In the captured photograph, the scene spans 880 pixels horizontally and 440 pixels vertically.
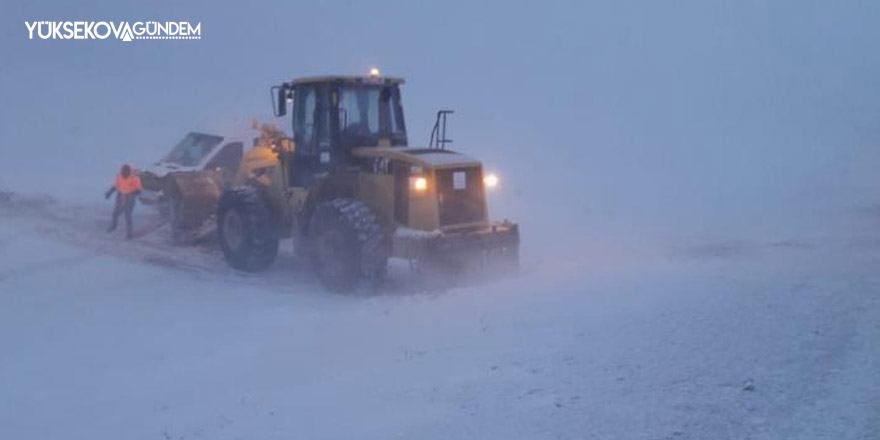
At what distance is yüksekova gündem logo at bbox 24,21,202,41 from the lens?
151 ft

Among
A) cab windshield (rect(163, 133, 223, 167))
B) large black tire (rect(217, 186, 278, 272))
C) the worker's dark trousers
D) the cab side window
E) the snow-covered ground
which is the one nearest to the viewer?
the snow-covered ground

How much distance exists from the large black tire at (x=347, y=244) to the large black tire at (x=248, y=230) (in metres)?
1.43

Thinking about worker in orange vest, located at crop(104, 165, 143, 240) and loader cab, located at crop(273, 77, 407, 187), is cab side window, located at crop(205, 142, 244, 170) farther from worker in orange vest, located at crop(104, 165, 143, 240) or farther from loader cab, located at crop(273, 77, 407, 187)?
loader cab, located at crop(273, 77, 407, 187)

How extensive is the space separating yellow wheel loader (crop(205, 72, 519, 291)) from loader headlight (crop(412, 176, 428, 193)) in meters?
0.01

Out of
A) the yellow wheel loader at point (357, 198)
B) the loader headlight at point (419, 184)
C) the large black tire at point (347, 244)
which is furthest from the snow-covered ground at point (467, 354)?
the loader headlight at point (419, 184)

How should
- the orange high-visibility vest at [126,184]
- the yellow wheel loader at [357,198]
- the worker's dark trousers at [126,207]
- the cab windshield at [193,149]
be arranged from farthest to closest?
1. the cab windshield at [193,149]
2. the orange high-visibility vest at [126,184]
3. the worker's dark trousers at [126,207]
4. the yellow wheel loader at [357,198]

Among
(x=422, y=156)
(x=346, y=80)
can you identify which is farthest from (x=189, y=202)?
(x=422, y=156)

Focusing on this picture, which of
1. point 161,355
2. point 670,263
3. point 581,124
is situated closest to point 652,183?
point 581,124

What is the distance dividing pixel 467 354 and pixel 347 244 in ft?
16.6

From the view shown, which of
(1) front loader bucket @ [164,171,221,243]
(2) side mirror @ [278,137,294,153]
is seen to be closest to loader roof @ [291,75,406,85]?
(2) side mirror @ [278,137,294,153]

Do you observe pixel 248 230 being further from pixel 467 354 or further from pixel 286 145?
pixel 467 354

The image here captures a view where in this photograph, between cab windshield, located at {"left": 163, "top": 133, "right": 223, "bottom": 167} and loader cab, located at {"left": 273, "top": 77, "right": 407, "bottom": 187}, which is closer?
loader cab, located at {"left": 273, "top": 77, "right": 407, "bottom": 187}

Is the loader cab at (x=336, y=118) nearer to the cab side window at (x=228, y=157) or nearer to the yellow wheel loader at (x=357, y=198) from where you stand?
the yellow wheel loader at (x=357, y=198)

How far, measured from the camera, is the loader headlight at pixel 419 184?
42.3 feet
